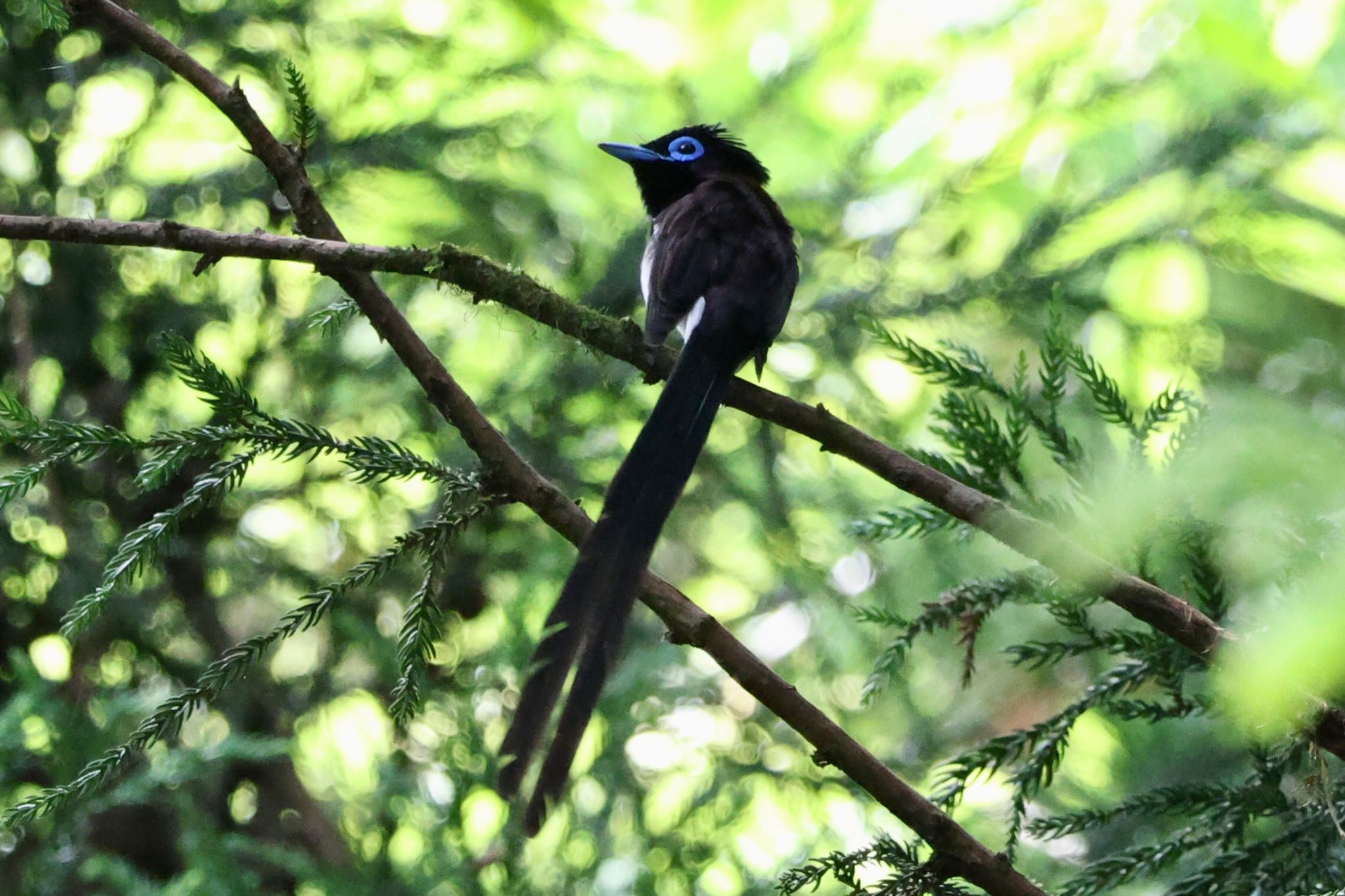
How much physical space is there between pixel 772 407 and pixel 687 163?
1.91m

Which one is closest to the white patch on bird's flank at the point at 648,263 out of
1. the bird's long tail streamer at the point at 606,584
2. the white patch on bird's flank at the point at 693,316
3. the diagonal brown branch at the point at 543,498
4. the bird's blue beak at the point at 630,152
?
the white patch on bird's flank at the point at 693,316

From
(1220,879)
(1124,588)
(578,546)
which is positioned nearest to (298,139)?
(578,546)

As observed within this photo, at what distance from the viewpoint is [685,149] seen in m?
3.59

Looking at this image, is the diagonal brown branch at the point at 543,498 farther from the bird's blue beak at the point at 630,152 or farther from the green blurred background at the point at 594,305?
the bird's blue beak at the point at 630,152

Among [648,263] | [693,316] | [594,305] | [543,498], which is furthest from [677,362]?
[594,305]

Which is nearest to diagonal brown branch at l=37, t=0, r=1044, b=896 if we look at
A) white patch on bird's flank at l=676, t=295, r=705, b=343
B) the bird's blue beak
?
white patch on bird's flank at l=676, t=295, r=705, b=343

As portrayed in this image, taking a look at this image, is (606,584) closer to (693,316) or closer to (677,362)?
(677,362)

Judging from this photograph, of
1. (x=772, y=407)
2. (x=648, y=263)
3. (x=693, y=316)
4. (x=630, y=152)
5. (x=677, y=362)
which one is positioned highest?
(x=630, y=152)

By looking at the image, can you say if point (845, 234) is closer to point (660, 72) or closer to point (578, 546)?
point (660, 72)

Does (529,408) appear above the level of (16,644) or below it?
above

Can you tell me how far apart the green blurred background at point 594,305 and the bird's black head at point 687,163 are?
20cm

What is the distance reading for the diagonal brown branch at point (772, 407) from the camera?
55.3 inches

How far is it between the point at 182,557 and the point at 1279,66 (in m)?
3.12

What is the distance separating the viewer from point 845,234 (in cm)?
386
